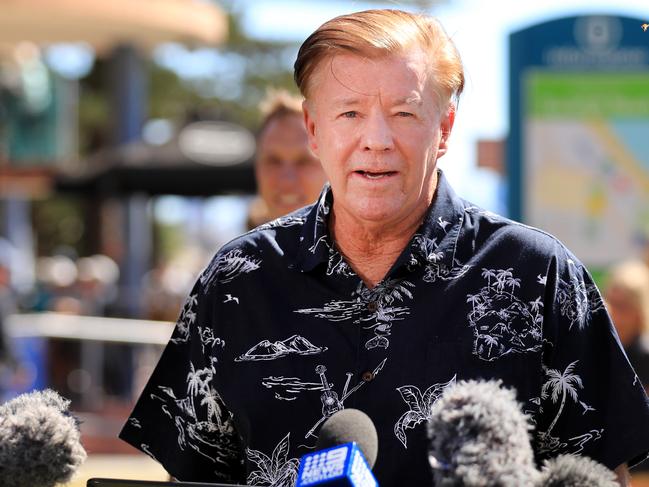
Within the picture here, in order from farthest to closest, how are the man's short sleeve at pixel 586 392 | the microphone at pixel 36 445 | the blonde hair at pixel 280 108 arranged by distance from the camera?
the blonde hair at pixel 280 108 → the man's short sleeve at pixel 586 392 → the microphone at pixel 36 445

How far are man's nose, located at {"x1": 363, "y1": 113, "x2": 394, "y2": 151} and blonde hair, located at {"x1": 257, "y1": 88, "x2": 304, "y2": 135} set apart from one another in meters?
2.23

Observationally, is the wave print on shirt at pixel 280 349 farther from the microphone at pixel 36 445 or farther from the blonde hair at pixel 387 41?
the blonde hair at pixel 387 41

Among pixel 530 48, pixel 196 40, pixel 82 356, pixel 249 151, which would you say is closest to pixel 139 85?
pixel 196 40

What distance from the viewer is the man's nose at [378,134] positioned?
2.68m

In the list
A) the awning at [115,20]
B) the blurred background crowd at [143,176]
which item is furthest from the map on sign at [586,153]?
the awning at [115,20]

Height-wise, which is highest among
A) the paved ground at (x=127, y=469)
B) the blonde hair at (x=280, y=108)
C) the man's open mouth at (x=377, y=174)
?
the man's open mouth at (x=377, y=174)

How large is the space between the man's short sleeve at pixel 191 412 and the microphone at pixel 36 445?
0.41 m

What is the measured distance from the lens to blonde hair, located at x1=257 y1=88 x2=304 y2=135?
196 inches

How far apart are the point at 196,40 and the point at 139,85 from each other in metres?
1.73

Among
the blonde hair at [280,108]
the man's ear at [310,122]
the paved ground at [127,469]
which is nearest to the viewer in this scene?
the man's ear at [310,122]

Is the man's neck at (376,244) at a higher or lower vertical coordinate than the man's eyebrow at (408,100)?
lower

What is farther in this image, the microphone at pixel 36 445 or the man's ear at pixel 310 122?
the man's ear at pixel 310 122

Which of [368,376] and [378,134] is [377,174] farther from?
[368,376]

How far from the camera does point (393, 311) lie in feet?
9.07
